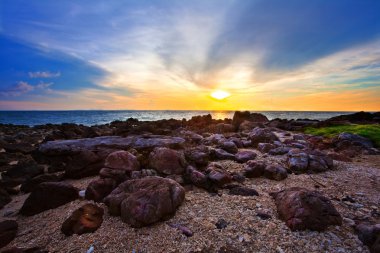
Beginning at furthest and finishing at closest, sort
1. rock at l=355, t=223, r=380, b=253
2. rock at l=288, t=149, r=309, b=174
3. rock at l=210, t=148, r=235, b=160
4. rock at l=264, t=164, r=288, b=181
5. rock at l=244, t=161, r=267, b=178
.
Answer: rock at l=210, t=148, r=235, b=160 < rock at l=288, t=149, r=309, b=174 < rock at l=244, t=161, r=267, b=178 < rock at l=264, t=164, r=288, b=181 < rock at l=355, t=223, r=380, b=253

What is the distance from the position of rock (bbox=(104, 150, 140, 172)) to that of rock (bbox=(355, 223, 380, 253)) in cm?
496

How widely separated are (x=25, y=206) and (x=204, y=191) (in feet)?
13.1

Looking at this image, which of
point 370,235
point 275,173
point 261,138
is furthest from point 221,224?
point 261,138

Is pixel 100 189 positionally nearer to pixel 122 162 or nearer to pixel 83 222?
pixel 122 162

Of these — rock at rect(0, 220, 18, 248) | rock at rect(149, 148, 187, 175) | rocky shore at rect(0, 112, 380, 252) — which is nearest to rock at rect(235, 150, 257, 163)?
rocky shore at rect(0, 112, 380, 252)

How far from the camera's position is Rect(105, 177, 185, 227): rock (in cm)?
370

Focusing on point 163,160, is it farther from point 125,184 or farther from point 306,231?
point 306,231

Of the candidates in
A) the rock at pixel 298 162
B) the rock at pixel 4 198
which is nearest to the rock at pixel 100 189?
the rock at pixel 4 198

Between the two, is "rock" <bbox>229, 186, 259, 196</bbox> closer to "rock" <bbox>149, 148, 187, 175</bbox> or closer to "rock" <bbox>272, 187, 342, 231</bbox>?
"rock" <bbox>272, 187, 342, 231</bbox>

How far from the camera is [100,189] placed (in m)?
4.88

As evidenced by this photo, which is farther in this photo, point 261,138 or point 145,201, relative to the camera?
→ point 261,138

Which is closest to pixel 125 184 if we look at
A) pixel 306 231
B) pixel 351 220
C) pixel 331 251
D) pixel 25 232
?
pixel 25 232

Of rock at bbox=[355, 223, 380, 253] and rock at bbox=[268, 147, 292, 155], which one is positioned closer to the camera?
rock at bbox=[355, 223, 380, 253]

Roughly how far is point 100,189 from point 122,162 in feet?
3.40
